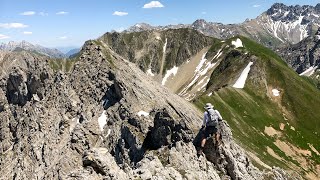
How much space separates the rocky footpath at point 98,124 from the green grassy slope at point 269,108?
98.5 feet

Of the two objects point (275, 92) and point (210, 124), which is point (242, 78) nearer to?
point (275, 92)

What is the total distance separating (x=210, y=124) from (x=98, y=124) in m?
64.9

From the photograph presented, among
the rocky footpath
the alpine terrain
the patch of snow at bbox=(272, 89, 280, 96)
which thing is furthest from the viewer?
the patch of snow at bbox=(272, 89, 280, 96)

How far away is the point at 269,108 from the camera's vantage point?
16312 centimetres

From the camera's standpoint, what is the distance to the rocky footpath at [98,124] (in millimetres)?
53031

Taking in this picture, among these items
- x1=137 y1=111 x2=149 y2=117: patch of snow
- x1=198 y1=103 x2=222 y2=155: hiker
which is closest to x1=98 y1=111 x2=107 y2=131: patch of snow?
x1=137 y1=111 x2=149 y2=117: patch of snow

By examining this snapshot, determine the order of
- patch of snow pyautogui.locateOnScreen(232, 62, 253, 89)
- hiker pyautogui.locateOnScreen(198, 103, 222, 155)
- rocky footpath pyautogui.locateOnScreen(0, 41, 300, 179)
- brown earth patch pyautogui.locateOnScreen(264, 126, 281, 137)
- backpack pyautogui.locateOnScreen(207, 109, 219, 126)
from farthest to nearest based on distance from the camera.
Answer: patch of snow pyautogui.locateOnScreen(232, 62, 253, 89), brown earth patch pyautogui.locateOnScreen(264, 126, 281, 137), rocky footpath pyautogui.locateOnScreen(0, 41, 300, 179), hiker pyautogui.locateOnScreen(198, 103, 222, 155), backpack pyautogui.locateOnScreen(207, 109, 219, 126)

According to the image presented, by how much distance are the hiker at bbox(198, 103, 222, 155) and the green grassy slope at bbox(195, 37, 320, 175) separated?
62412 mm

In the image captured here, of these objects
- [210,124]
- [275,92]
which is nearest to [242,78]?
[275,92]

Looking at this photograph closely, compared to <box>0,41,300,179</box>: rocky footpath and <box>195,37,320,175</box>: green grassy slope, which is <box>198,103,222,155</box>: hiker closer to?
<box>0,41,300,179</box>: rocky footpath

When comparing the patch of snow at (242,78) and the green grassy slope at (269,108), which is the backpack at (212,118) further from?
the patch of snow at (242,78)

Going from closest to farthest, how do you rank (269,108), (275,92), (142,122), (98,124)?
(142,122) < (98,124) < (269,108) < (275,92)

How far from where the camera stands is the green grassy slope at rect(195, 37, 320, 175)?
131875 millimetres

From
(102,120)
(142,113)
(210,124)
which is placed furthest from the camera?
(102,120)
